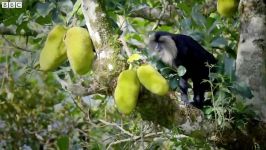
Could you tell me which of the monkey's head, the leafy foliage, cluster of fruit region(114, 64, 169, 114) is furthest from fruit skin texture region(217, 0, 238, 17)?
cluster of fruit region(114, 64, 169, 114)

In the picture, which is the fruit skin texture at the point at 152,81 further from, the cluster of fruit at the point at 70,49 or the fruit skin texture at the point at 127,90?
the cluster of fruit at the point at 70,49

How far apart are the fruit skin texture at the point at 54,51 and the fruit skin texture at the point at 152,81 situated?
0.72 ft

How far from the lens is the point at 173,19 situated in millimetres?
2107

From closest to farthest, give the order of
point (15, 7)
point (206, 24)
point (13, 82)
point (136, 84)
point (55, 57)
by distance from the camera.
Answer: point (136, 84) < point (55, 57) < point (206, 24) < point (15, 7) < point (13, 82)

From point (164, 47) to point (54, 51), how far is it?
30cm

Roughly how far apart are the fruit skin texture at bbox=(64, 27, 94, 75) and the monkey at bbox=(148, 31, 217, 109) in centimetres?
23

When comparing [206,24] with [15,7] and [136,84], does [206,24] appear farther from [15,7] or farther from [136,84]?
[15,7]

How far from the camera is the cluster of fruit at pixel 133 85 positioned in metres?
1.06

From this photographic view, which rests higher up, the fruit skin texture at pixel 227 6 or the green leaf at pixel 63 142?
the fruit skin texture at pixel 227 6

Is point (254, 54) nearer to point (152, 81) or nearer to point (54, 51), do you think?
point (152, 81)

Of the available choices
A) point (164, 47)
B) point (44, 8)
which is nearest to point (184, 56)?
point (164, 47)

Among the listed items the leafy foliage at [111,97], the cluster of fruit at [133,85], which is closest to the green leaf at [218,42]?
the leafy foliage at [111,97]

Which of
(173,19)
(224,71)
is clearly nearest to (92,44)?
(224,71)

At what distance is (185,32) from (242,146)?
437 millimetres
